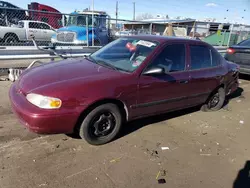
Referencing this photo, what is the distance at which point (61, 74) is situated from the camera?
3.16 meters

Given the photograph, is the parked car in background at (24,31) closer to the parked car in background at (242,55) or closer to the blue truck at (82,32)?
the blue truck at (82,32)

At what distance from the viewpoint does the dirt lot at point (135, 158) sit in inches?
102

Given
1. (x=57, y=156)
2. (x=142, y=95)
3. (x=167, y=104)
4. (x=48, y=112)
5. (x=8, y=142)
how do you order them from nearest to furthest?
1. (x=48, y=112)
2. (x=57, y=156)
3. (x=8, y=142)
4. (x=142, y=95)
5. (x=167, y=104)

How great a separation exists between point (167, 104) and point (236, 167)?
4.74 feet

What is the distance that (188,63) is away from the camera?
13.1 ft

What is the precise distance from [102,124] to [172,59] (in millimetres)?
1693

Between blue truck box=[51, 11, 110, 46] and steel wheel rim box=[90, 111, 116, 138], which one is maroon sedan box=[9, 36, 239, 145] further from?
blue truck box=[51, 11, 110, 46]

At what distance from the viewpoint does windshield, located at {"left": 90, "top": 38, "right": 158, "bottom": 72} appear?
3489 millimetres

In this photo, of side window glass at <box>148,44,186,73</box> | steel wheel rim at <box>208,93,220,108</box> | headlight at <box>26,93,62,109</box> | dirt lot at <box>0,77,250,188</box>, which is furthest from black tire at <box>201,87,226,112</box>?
headlight at <box>26,93,62,109</box>

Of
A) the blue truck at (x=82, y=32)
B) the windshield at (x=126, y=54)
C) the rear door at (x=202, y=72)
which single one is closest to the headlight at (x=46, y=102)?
the windshield at (x=126, y=54)

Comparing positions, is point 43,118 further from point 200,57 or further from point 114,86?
point 200,57

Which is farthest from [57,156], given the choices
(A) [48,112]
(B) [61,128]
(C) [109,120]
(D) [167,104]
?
(D) [167,104]

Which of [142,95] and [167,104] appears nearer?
[142,95]

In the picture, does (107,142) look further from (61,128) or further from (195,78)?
(195,78)
